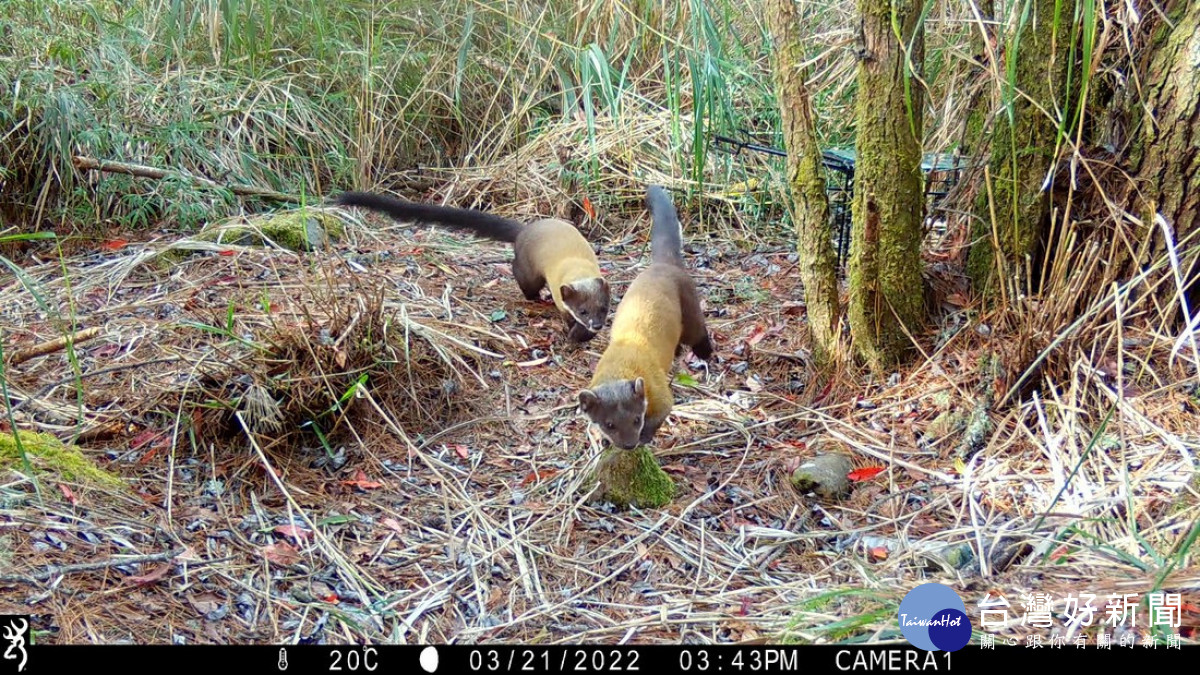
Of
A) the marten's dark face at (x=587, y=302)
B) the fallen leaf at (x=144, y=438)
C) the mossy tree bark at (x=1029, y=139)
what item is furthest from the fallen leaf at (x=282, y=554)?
the mossy tree bark at (x=1029, y=139)

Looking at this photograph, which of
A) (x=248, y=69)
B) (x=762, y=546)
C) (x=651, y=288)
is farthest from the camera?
(x=248, y=69)

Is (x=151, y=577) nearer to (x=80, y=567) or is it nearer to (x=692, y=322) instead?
(x=80, y=567)

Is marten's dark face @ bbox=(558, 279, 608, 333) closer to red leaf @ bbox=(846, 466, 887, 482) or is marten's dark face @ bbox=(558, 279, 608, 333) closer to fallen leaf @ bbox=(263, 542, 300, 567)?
red leaf @ bbox=(846, 466, 887, 482)

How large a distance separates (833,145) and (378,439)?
3658mm

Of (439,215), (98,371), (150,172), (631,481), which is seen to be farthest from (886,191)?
(150,172)

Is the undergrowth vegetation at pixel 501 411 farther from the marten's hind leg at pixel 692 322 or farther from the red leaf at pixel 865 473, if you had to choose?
the marten's hind leg at pixel 692 322

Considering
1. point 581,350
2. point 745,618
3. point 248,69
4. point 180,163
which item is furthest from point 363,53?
point 745,618

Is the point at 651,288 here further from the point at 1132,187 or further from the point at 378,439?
the point at 1132,187

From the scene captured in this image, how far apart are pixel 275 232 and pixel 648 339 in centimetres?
234

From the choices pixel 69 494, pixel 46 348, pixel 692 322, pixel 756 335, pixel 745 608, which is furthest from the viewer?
pixel 756 335

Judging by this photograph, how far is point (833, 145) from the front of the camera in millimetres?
6141

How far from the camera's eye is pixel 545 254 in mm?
5387

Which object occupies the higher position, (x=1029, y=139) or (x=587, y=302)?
(x=1029, y=139)

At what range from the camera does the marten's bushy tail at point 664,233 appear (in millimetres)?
4848
